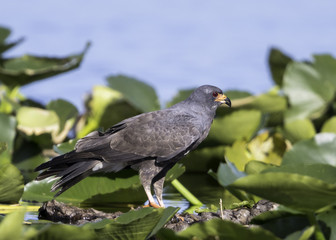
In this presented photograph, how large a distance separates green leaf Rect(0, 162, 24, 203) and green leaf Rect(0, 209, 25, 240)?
1.34 meters

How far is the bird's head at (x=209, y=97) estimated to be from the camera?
15.1 ft

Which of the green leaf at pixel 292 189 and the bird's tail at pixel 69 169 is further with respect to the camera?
the bird's tail at pixel 69 169

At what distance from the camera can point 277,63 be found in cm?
632

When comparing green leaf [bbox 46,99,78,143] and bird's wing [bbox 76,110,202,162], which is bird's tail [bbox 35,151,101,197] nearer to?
bird's wing [bbox 76,110,202,162]

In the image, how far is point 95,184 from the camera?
399 centimetres

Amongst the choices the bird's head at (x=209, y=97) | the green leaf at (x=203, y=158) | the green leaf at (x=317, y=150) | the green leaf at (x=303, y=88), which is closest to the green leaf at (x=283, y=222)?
the green leaf at (x=317, y=150)

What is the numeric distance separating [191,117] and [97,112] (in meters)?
1.76

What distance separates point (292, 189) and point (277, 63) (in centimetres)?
420

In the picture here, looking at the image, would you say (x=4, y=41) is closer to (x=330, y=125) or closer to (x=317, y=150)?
(x=330, y=125)

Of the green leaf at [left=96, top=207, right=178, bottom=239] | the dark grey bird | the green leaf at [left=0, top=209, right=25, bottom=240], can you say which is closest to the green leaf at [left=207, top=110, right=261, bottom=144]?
the dark grey bird

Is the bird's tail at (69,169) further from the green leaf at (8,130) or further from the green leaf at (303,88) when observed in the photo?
the green leaf at (303,88)

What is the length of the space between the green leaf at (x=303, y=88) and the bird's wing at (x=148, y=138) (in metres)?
1.72

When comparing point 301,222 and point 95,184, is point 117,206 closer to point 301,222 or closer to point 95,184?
point 95,184

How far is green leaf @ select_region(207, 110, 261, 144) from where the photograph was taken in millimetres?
4918
